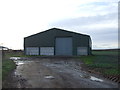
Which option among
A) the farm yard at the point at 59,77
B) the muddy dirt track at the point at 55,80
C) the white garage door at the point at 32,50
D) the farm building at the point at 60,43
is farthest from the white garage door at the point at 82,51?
the muddy dirt track at the point at 55,80

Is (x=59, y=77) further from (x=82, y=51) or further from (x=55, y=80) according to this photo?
(x=82, y=51)

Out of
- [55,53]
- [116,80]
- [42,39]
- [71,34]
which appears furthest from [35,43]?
[116,80]

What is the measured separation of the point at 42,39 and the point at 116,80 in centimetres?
3179

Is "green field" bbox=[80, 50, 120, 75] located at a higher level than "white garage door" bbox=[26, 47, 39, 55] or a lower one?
lower

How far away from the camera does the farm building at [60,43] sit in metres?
41.0

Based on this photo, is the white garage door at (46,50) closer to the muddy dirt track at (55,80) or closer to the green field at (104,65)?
the green field at (104,65)

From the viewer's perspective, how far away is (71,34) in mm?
41312

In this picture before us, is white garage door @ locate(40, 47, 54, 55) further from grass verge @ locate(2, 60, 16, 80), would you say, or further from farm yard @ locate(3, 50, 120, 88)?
farm yard @ locate(3, 50, 120, 88)

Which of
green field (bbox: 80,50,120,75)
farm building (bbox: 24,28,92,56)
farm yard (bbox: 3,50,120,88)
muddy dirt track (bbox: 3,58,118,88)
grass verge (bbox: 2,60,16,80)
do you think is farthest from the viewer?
farm building (bbox: 24,28,92,56)

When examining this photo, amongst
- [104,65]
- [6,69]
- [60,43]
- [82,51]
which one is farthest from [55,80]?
[82,51]

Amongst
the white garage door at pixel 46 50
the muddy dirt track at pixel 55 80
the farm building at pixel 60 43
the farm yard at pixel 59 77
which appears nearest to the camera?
the muddy dirt track at pixel 55 80

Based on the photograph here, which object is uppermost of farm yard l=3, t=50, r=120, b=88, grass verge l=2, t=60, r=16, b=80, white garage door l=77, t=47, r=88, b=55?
white garage door l=77, t=47, r=88, b=55

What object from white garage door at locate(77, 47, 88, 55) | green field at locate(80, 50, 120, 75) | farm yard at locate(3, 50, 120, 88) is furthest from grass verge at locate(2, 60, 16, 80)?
white garage door at locate(77, 47, 88, 55)

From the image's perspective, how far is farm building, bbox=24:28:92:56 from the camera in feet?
134
